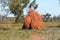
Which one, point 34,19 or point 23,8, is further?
point 23,8

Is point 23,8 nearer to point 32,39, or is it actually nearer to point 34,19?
point 34,19

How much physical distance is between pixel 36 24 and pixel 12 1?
1058cm

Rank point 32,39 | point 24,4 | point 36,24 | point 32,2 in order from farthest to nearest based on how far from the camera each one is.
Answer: point 32,2, point 24,4, point 36,24, point 32,39

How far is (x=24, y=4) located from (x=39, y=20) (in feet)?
110

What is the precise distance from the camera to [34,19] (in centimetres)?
2817

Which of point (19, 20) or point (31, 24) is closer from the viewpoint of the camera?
point (31, 24)

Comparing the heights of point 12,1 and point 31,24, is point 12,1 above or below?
above

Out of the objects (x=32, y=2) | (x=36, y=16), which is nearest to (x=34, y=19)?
(x=36, y=16)

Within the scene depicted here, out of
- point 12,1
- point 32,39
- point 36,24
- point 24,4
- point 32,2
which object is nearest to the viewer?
point 32,39

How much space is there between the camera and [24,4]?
61531 mm

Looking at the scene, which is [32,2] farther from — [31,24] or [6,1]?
[31,24]

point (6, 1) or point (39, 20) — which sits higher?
point (6, 1)

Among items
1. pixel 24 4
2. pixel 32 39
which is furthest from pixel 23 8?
pixel 32 39

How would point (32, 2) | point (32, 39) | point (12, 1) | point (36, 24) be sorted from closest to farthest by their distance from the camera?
1. point (32, 39)
2. point (36, 24)
3. point (12, 1)
4. point (32, 2)
